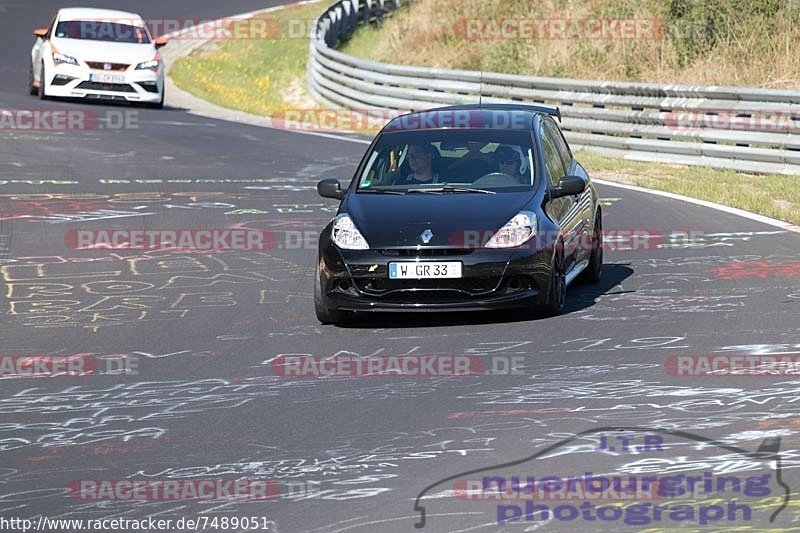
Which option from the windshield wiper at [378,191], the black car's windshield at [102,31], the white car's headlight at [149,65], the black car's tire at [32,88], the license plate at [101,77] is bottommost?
the windshield wiper at [378,191]


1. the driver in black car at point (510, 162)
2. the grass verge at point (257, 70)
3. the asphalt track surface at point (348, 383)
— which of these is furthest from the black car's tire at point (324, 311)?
the grass verge at point (257, 70)

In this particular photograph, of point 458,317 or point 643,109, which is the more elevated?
point 643,109

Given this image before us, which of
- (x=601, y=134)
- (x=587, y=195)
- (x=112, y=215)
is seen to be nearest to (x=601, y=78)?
(x=601, y=134)

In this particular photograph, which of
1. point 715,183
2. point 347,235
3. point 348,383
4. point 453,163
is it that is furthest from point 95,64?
point 348,383

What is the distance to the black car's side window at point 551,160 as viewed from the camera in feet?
40.3

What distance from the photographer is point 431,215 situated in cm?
1127

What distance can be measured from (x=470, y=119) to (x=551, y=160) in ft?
2.41

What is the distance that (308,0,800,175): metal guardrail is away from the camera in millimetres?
20891

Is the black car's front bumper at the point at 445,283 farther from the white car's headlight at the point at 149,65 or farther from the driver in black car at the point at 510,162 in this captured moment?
the white car's headlight at the point at 149,65

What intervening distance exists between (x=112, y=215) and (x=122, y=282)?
3961 millimetres

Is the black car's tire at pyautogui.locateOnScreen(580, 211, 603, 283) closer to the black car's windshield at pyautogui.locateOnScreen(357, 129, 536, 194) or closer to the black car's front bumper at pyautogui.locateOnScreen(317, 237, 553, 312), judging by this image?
the black car's windshield at pyautogui.locateOnScreen(357, 129, 536, 194)

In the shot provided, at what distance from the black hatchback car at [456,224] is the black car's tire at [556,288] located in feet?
0.05

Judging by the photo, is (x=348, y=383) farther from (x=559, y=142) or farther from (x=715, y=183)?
(x=715, y=183)

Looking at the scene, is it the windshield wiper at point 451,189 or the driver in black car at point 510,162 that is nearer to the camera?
the windshield wiper at point 451,189
